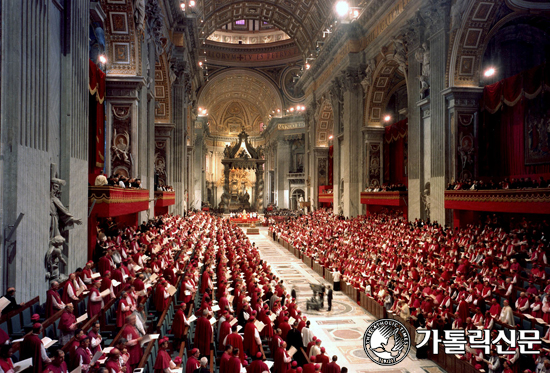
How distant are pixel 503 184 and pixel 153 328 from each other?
11.1 metres

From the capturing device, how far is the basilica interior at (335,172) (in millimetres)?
7203

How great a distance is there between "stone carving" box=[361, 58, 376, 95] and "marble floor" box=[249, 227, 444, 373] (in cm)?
1318

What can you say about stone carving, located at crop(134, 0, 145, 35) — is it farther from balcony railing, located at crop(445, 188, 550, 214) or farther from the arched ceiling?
the arched ceiling

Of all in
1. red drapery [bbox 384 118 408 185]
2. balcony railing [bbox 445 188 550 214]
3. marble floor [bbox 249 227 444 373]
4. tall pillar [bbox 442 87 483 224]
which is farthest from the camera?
red drapery [bbox 384 118 408 185]

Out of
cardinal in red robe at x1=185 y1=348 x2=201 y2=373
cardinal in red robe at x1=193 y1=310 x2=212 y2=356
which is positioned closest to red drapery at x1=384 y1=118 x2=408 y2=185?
cardinal in red robe at x1=193 y1=310 x2=212 y2=356

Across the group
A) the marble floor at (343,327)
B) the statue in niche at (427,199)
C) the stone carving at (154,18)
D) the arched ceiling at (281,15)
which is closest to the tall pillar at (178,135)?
the stone carving at (154,18)

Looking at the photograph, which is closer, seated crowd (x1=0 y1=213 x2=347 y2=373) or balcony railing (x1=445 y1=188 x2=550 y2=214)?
seated crowd (x1=0 y1=213 x2=347 y2=373)

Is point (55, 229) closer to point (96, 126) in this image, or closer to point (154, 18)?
point (96, 126)

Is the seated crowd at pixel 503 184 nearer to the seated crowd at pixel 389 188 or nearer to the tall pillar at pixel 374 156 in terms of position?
the seated crowd at pixel 389 188

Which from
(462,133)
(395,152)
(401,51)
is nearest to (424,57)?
(401,51)

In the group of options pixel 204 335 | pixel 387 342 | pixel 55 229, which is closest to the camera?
pixel 204 335

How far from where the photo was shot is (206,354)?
24.9 feet

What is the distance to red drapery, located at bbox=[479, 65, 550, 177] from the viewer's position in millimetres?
14078

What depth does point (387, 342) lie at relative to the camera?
9508mm
